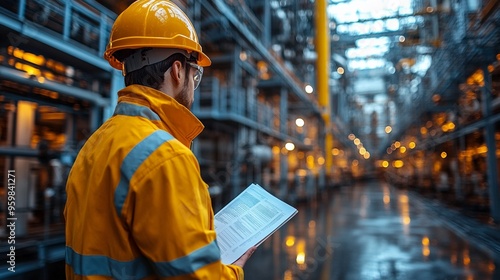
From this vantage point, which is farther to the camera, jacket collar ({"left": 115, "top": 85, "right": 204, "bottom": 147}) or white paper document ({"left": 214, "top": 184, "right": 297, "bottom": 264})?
white paper document ({"left": 214, "top": 184, "right": 297, "bottom": 264})

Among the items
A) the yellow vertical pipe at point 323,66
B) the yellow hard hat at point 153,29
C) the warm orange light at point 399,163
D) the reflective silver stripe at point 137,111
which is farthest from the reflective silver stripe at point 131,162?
the warm orange light at point 399,163

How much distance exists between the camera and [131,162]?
1.01m

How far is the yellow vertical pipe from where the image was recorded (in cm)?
2190

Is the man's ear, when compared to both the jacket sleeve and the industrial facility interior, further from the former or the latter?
the industrial facility interior

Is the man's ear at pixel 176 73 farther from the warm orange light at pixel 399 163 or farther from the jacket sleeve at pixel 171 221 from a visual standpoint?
the warm orange light at pixel 399 163

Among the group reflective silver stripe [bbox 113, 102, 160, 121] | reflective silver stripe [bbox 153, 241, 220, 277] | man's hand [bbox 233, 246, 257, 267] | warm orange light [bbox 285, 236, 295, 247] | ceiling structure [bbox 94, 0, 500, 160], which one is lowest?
warm orange light [bbox 285, 236, 295, 247]

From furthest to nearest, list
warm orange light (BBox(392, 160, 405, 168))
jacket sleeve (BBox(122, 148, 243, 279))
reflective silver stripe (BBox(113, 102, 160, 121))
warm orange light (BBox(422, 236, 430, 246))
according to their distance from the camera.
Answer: warm orange light (BBox(392, 160, 405, 168)) → warm orange light (BBox(422, 236, 430, 246)) → reflective silver stripe (BBox(113, 102, 160, 121)) → jacket sleeve (BBox(122, 148, 243, 279))

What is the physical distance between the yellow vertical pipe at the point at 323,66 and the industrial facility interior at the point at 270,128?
0.14 meters

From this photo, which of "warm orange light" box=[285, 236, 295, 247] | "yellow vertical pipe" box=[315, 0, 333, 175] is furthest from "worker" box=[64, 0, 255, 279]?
"yellow vertical pipe" box=[315, 0, 333, 175]

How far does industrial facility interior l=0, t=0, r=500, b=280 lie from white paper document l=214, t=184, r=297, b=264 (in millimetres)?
1743

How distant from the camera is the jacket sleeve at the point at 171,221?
0.95 metres

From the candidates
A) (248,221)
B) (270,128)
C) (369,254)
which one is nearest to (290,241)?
(369,254)

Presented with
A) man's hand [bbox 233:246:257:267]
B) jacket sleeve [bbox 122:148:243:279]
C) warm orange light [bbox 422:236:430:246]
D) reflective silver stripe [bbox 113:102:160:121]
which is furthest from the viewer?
warm orange light [bbox 422:236:430:246]

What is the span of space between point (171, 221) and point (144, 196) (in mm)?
106
